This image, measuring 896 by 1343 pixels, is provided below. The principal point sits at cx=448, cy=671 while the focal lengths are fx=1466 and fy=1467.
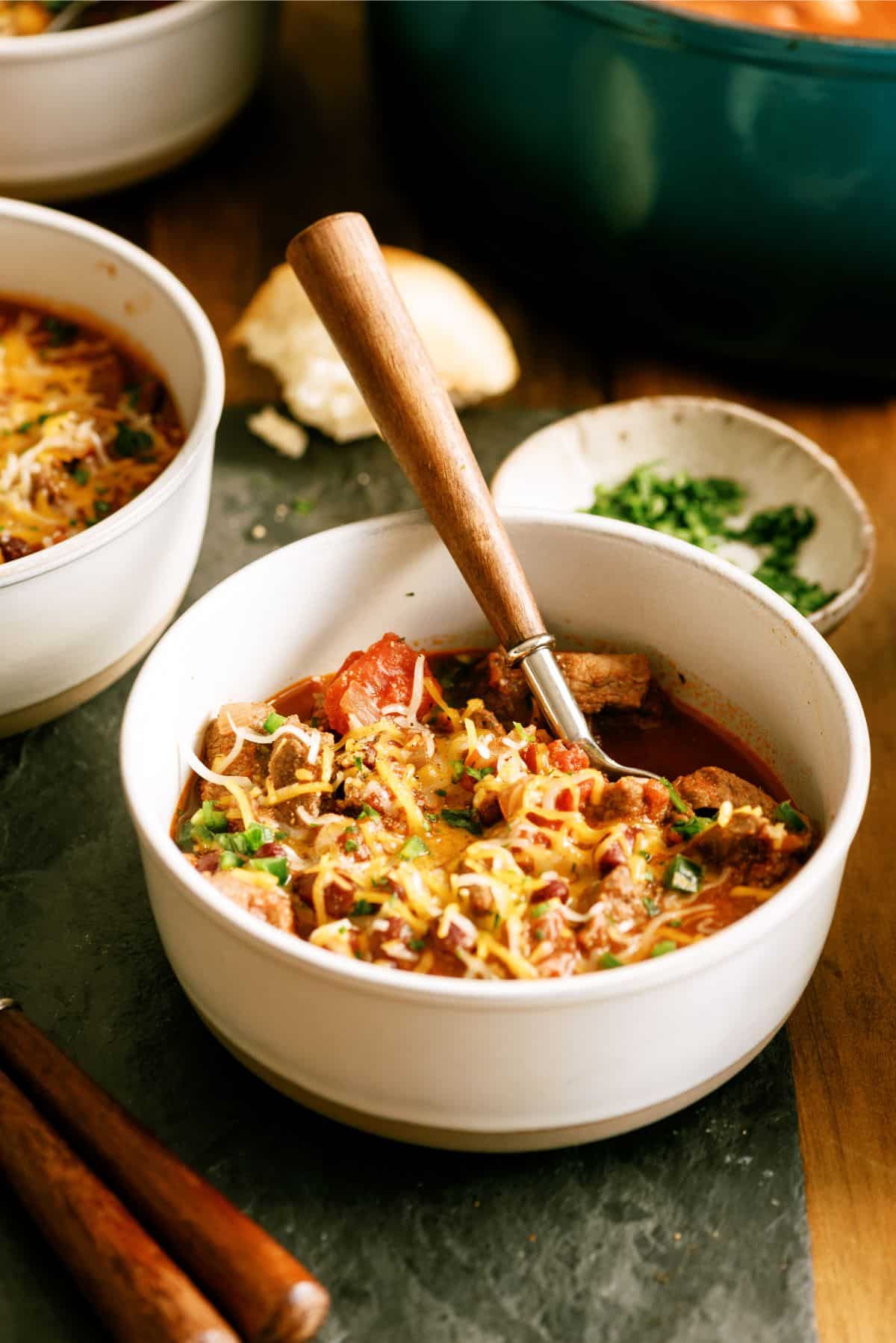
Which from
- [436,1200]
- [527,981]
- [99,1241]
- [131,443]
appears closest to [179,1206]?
[99,1241]

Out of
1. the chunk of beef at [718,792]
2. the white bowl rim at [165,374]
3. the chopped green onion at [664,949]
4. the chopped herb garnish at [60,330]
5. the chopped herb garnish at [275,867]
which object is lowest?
the chunk of beef at [718,792]

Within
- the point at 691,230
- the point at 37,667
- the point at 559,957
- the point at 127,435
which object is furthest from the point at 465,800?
the point at 691,230

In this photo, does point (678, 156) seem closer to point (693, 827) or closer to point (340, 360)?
point (340, 360)

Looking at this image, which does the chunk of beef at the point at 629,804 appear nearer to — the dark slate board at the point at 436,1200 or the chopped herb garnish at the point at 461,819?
the chopped herb garnish at the point at 461,819

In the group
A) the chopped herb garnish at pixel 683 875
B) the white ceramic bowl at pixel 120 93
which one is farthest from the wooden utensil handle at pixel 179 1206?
the white ceramic bowl at pixel 120 93

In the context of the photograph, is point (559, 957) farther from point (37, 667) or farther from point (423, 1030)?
point (37, 667)
